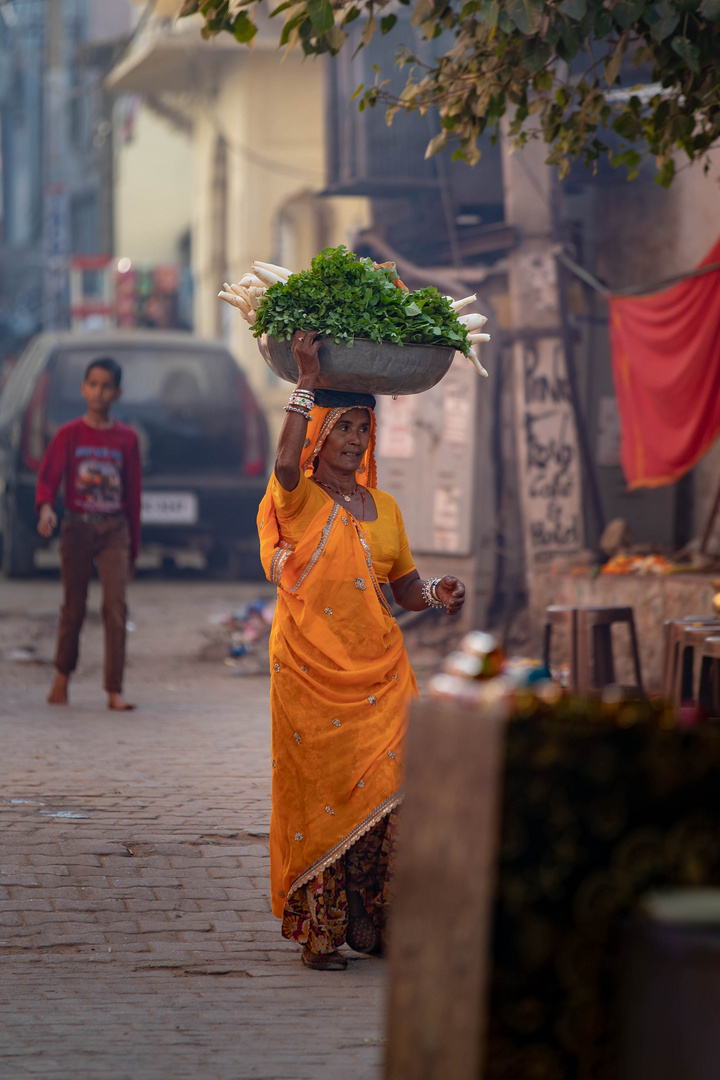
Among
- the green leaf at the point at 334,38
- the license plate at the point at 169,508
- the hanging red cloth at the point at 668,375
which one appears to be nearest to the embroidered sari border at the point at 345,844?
the green leaf at the point at 334,38

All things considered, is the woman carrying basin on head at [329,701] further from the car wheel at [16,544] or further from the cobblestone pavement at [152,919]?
the car wheel at [16,544]

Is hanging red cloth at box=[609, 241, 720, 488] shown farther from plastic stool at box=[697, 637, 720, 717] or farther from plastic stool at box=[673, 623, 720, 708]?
plastic stool at box=[697, 637, 720, 717]

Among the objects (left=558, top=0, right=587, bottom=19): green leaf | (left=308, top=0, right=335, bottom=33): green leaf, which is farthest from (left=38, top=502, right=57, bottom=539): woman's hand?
(left=558, top=0, right=587, bottom=19): green leaf

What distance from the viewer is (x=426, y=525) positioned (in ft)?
36.5

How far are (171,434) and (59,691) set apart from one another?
5.30 m

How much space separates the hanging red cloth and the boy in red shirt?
3.04 meters

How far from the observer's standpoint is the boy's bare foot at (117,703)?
8.09 m

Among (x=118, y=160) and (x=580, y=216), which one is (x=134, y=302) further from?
(x=580, y=216)

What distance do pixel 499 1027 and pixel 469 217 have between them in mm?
11004

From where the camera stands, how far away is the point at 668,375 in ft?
28.2

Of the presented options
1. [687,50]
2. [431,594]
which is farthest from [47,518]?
[687,50]

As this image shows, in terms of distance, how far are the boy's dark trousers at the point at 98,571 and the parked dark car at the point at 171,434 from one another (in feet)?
15.8

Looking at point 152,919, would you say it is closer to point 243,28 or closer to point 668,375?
point 243,28

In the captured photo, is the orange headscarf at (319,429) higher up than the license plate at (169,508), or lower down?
higher up
